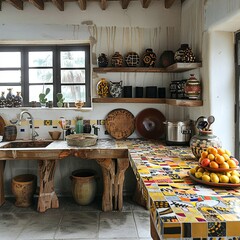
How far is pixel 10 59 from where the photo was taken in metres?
4.39

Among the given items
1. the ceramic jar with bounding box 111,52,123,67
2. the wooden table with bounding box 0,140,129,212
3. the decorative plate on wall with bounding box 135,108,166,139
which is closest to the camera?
the wooden table with bounding box 0,140,129,212

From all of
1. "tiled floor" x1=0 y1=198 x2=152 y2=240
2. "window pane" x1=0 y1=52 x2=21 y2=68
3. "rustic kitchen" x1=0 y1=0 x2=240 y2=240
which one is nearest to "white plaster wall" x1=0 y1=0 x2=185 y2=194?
"rustic kitchen" x1=0 y1=0 x2=240 y2=240

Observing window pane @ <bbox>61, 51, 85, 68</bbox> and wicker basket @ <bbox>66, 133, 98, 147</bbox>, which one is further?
window pane @ <bbox>61, 51, 85, 68</bbox>

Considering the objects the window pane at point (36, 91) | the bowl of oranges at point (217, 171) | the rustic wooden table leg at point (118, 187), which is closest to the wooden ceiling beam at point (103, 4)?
the window pane at point (36, 91)

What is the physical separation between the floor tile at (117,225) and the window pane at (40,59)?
7.40 ft

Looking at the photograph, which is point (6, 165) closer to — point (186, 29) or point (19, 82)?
point (19, 82)

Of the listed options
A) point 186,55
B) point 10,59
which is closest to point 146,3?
point 186,55

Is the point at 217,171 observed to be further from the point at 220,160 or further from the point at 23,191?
the point at 23,191

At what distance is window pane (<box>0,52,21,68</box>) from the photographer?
14.4 feet

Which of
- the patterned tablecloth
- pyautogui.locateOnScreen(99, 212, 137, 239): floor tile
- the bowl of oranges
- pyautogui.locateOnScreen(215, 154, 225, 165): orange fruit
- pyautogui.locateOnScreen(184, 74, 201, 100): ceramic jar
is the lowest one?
pyautogui.locateOnScreen(99, 212, 137, 239): floor tile

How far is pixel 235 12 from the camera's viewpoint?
2.51 m

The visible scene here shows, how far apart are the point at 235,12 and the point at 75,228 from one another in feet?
8.68

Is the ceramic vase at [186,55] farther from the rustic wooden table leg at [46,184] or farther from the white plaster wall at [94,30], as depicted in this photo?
the rustic wooden table leg at [46,184]

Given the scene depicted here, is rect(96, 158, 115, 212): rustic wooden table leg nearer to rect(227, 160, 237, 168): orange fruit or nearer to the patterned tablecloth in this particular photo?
the patterned tablecloth
